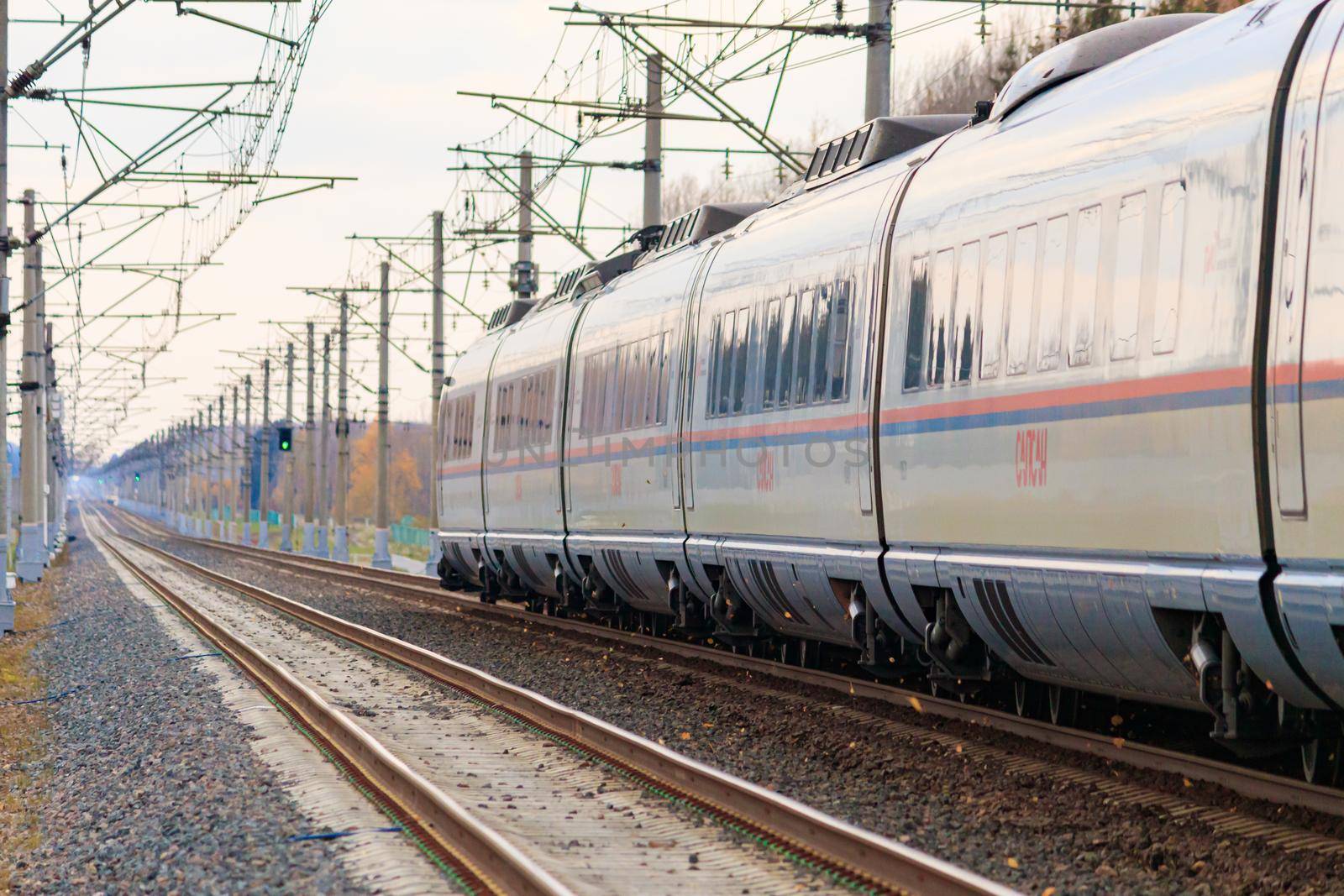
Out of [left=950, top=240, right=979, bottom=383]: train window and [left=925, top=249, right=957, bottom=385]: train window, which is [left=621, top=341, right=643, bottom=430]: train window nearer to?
[left=925, top=249, right=957, bottom=385]: train window

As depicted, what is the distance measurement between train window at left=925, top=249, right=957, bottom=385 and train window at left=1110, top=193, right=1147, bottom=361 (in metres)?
1.71

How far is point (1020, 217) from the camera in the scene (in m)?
8.99

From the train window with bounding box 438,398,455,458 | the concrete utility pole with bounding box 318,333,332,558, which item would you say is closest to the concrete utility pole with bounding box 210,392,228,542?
the concrete utility pole with bounding box 318,333,332,558

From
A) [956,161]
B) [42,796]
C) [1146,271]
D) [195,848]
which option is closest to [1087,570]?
[1146,271]

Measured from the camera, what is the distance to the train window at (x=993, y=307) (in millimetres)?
9039

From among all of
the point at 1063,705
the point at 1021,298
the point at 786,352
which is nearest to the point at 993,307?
the point at 1021,298

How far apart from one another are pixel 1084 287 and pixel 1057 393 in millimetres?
528

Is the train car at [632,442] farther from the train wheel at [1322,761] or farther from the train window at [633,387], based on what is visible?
the train wheel at [1322,761]

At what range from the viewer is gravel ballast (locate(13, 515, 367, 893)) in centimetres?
769

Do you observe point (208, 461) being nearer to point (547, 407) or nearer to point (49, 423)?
point (49, 423)

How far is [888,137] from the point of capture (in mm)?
12297

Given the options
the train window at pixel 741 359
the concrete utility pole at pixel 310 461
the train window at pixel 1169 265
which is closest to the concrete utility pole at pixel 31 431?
the concrete utility pole at pixel 310 461

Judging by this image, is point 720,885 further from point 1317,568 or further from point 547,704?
point 547,704

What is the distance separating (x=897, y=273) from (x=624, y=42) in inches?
359
